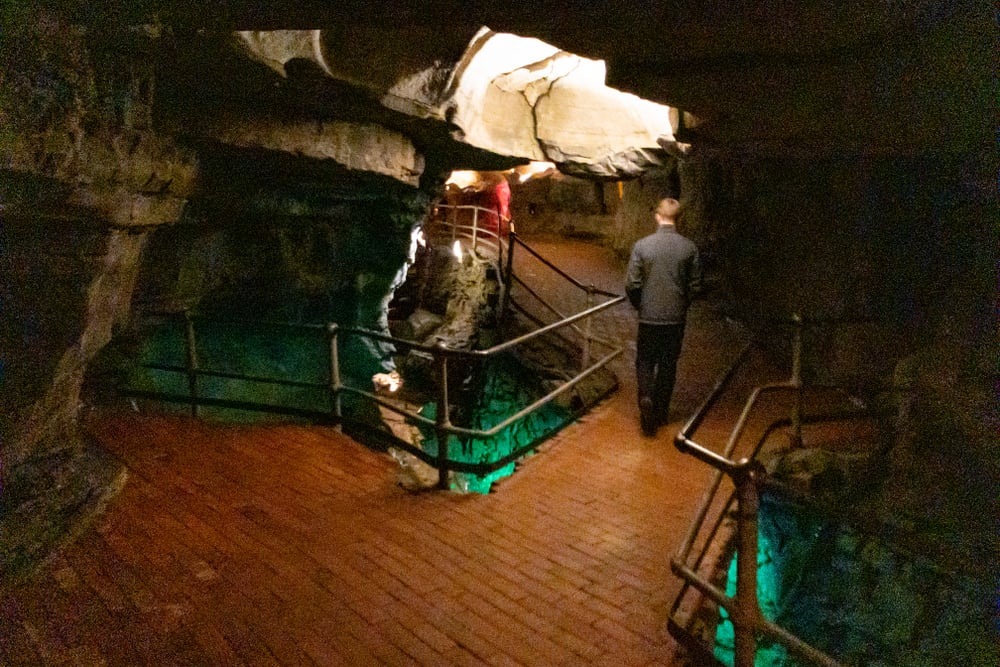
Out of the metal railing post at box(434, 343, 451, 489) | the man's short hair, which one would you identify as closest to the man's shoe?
the man's short hair

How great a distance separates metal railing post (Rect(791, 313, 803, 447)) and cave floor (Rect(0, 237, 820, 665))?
32.4 inches

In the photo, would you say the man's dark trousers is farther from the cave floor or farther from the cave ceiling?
the cave ceiling

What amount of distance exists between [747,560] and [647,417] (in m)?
3.56

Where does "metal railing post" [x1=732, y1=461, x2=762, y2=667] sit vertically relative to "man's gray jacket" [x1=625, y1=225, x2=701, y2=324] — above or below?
below

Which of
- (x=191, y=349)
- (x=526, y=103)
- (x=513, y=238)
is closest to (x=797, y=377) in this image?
(x=191, y=349)

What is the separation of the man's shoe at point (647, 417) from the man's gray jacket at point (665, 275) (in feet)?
2.51

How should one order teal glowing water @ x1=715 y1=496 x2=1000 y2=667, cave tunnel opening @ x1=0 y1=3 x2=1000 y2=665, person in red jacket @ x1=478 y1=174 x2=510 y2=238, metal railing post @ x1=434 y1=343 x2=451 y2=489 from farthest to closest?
person in red jacket @ x1=478 y1=174 x2=510 y2=238, metal railing post @ x1=434 y1=343 x2=451 y2=489, teal glowing water @ x1=715 y1=496 x2=1000 y2=667, cave tunnel opening @ x1=0 y1=3 x2=1000 y2=665

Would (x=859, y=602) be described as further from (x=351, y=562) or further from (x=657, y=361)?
(x=351, y=562)

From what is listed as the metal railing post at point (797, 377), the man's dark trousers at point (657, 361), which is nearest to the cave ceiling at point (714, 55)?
the metal railing post at point (797, 377)

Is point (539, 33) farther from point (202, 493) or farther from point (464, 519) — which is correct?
point (202, 493)

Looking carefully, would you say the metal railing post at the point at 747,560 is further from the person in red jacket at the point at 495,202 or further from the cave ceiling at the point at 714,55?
the person in red jacket at the point at 495,202

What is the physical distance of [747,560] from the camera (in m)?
2.43

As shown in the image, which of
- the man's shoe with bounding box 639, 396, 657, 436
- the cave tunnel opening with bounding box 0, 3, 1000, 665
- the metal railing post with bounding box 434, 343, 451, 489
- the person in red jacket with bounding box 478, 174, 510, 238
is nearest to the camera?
the cave tunnel opening with bounding box 0, 3, 1000, 665

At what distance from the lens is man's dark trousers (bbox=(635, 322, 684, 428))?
5.75 m
